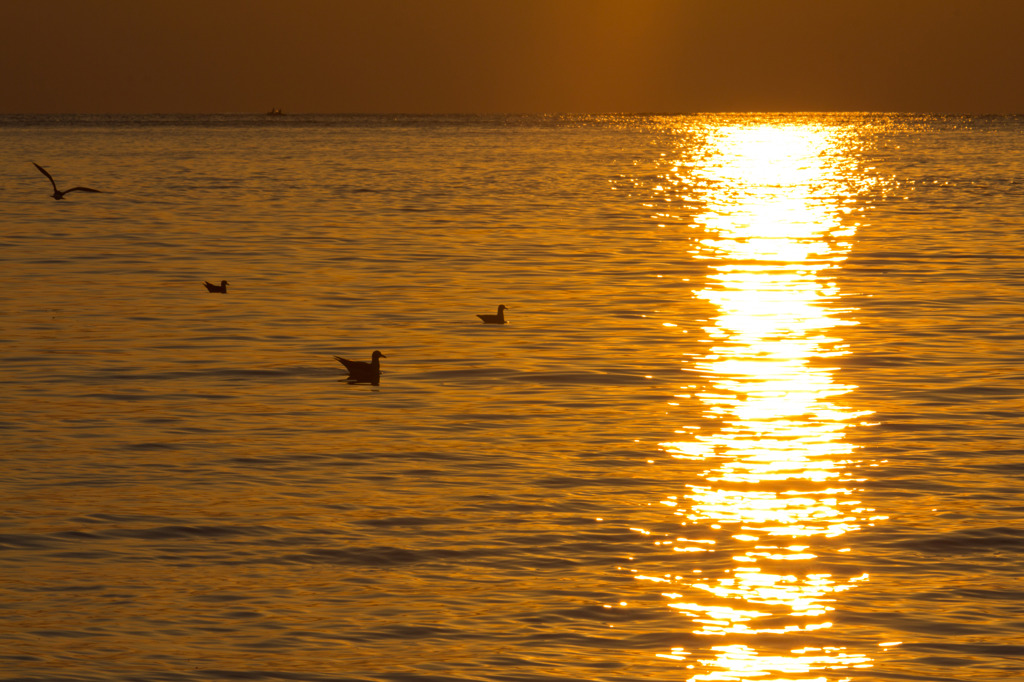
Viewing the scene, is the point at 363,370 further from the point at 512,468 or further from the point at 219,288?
the point at 219,288

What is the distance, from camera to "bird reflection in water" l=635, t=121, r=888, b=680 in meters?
10.8

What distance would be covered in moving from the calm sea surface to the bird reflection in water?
0.15ft

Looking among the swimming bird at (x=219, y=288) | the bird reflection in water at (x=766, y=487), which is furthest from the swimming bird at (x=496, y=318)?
the swimming bird at (x=219, y=288)

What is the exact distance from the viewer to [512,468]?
51.5 feet

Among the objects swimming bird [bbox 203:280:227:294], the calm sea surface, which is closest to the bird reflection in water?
the calm sea surface

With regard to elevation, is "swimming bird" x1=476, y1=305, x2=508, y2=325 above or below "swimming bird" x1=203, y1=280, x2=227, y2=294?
above

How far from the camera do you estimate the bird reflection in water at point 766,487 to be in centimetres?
1080

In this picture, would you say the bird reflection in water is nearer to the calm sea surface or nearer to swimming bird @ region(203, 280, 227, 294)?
the calm sea surface

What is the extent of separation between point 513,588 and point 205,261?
26471 mm

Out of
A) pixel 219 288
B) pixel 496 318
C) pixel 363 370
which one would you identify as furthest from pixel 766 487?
pixel 219 288

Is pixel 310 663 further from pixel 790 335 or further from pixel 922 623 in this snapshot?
pixel 790 335

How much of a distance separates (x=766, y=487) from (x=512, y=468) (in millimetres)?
2579

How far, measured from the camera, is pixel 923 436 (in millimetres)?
17203

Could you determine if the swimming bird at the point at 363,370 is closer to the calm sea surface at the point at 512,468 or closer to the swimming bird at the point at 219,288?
the calm sea surface at the point at 512,468
